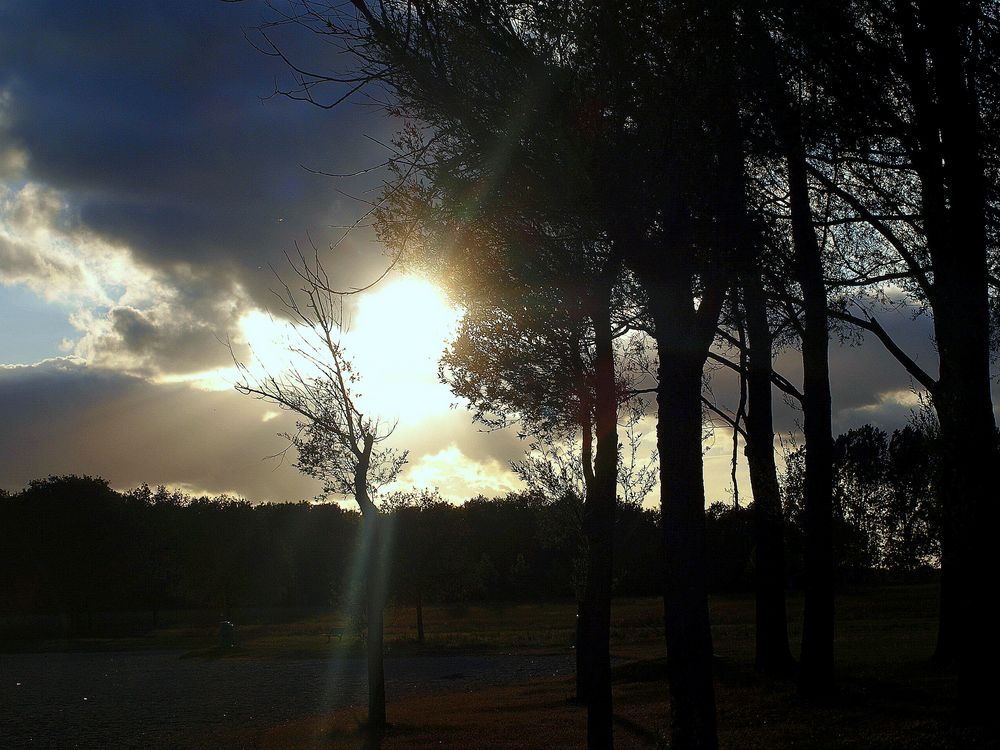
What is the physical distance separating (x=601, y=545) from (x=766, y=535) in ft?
24.7

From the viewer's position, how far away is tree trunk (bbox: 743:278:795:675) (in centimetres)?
1784

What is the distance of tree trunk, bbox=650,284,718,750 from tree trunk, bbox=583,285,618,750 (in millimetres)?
2812

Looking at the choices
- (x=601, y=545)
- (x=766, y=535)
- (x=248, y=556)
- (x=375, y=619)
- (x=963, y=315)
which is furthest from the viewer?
(x=248, y=556)

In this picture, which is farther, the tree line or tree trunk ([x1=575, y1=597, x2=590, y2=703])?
the tree line

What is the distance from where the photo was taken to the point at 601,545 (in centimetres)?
1188

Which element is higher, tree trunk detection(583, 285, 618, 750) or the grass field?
tree trunk detection(583, 285, 618, 750)

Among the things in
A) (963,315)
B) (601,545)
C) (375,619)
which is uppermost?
(963,315)

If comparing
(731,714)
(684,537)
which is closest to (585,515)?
(731,714)

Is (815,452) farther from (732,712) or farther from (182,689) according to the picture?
(182,689)

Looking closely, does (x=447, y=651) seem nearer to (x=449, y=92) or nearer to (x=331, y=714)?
(x=331, y=714)

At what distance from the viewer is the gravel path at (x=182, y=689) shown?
18.5m

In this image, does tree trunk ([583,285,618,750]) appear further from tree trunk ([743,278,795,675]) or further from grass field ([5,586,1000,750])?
tree trunk ([743,278,795,675])

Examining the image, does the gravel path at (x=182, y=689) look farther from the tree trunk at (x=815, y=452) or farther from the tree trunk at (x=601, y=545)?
the tree trunk at (x=815, y=452)

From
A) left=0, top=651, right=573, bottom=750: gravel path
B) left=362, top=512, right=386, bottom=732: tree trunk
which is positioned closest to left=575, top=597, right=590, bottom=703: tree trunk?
left=362, top=512, right=386, bottom=732: tree trunk
